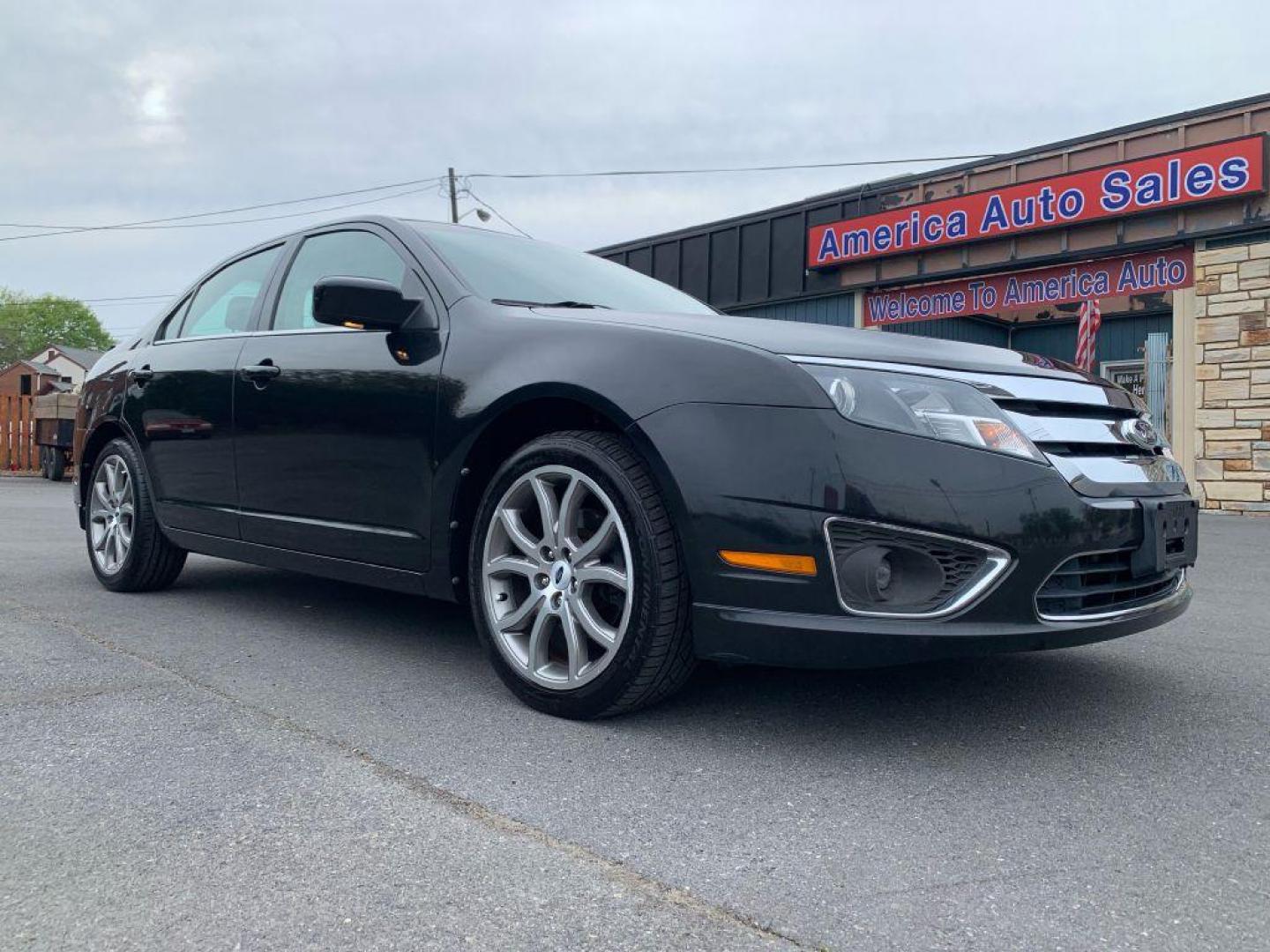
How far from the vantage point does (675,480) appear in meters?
2.59

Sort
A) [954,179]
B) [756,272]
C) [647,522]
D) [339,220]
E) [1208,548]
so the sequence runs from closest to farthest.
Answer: [647,522]
[339,220]
[1208,548]
[954,179]
[756,272]

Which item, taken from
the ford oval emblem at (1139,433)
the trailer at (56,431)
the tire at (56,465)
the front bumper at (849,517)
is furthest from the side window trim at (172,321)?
the tire at (56,465)

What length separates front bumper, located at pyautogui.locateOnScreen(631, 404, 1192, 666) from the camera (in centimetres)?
241

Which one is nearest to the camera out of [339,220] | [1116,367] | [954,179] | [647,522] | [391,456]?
[647,522]

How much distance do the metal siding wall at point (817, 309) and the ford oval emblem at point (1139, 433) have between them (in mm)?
12592

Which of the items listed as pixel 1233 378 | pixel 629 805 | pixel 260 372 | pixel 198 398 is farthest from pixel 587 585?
pixel 1233 378

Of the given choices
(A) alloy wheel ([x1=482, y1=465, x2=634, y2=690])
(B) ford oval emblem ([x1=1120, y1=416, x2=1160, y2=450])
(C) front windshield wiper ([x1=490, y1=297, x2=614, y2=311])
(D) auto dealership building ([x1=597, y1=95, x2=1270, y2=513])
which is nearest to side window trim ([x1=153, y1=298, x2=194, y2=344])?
(C) front windshield wiper ([x1=490, y1=297, x2=614, y2=311])

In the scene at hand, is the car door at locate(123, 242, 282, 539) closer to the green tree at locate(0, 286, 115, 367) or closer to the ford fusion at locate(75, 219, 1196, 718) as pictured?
the ford fusion at locate(75, 219, 1196, 718)

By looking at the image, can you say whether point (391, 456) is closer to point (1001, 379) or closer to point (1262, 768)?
point (1001, 379)

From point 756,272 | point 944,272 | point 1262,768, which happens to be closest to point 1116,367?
point 944,272

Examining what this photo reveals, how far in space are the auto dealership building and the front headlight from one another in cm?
829

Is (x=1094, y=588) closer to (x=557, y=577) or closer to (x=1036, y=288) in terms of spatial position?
(x=557, y=577)

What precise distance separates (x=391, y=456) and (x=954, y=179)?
42.2ft

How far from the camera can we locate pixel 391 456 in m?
3.34
